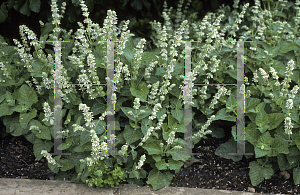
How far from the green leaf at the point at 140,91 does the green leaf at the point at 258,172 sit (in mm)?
1042

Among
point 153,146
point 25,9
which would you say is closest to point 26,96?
point 153,146

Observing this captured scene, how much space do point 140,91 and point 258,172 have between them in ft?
3.79

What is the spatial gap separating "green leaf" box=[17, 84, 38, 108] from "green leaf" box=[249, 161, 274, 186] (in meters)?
1.86

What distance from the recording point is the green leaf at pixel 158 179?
2.31m

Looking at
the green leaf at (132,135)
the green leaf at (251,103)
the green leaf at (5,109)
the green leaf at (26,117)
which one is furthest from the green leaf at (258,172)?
the green leaf at (5,109)

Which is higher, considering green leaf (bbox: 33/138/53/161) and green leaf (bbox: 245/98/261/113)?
green leaf (bbox: 245/98/261/113)

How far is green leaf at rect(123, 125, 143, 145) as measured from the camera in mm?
2365

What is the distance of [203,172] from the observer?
2.57 metres

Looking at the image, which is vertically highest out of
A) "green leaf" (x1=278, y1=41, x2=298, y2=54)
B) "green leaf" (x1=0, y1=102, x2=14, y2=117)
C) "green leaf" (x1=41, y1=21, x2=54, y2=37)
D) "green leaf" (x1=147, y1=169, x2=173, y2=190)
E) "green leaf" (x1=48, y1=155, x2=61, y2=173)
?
"green leaf" (x1=41, y1=21, x2=54, y2=37)

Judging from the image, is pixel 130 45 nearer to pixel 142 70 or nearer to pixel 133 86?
pixel 142 70

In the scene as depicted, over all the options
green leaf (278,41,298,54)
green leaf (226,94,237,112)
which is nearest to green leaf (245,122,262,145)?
green leaf (226,94,237,112)

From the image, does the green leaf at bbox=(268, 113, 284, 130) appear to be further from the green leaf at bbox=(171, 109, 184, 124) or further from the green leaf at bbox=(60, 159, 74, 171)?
the green leaf at bbox=(60, 159, 74, 171)

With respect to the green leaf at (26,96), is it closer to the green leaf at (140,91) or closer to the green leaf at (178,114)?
the green leaf at (140,91)

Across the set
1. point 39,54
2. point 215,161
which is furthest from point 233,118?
point 39,54
